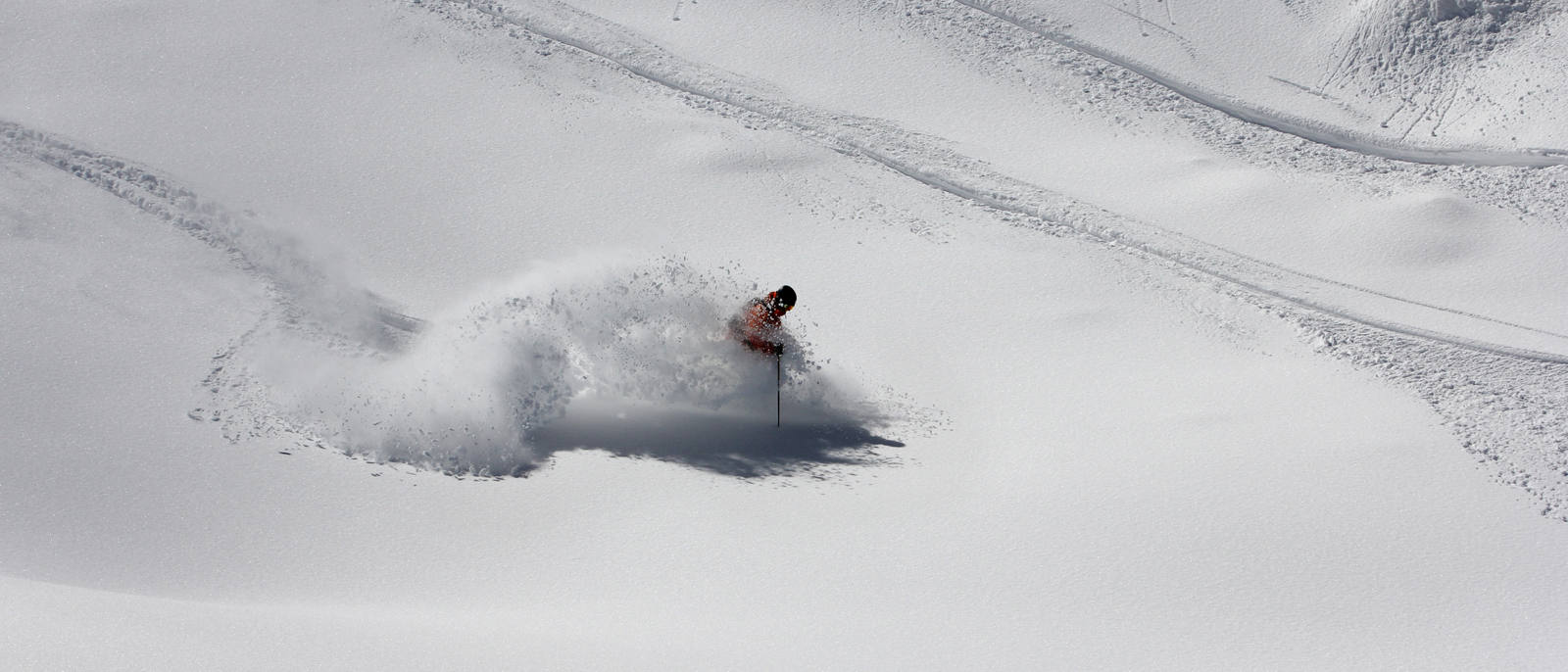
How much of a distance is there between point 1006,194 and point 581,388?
25.1ft

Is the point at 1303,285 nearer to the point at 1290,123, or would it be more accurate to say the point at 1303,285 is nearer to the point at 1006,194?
the point at 1006,194

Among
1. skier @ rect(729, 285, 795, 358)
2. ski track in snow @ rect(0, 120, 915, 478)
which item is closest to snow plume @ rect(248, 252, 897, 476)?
ski track in snow @ rect(0, 120, 915, 478)

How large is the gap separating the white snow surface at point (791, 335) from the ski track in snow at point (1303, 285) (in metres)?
0.08

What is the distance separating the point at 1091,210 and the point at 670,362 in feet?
24.3

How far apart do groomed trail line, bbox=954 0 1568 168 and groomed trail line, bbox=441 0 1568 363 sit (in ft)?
11.7

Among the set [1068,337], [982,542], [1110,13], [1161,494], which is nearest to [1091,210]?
[1068,337]

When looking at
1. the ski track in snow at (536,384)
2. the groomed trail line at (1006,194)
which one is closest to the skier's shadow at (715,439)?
the ski track in snow at (536,384)

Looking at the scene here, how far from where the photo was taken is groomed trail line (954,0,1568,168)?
1841 centimetres

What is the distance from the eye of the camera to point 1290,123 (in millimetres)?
19344

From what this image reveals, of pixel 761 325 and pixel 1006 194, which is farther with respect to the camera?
pixel 1006 194

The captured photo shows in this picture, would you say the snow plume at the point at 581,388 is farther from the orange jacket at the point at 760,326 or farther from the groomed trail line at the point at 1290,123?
the groomed trail line at the point at 1290,123

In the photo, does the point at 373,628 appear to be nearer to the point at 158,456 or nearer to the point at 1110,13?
the point at 158,456

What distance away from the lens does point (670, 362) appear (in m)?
13.1

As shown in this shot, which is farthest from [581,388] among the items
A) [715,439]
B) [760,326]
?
[760,326]
